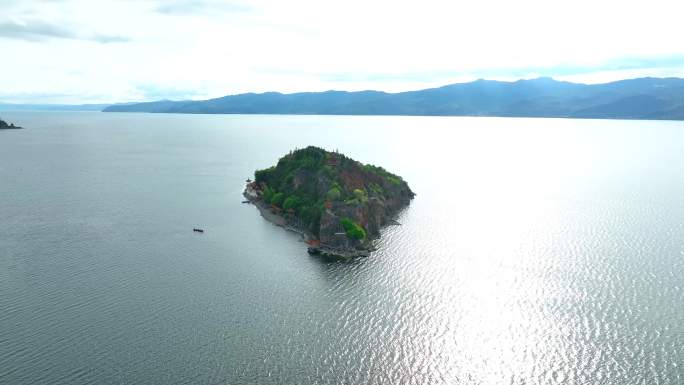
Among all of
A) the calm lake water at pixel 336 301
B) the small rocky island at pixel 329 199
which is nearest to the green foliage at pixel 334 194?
the small rocky island at pixel 329 199

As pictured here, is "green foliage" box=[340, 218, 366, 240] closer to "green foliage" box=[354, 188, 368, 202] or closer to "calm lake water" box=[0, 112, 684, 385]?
"calm lake water" box=[0, 112, 684, 385]

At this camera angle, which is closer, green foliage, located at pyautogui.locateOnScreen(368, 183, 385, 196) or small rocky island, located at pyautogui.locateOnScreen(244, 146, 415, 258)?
small rocky island, located at pyautogui.locateOnScreen(244, 146, 415, 258)

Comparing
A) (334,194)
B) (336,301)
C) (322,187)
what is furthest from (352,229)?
(336,301)

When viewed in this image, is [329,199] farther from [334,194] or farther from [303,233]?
[303,233]

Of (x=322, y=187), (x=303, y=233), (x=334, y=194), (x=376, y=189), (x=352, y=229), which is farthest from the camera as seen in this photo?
(x=376, y=189)

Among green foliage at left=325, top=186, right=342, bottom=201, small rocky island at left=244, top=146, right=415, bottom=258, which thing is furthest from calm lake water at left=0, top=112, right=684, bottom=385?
green foliage at left=325, top=186, right=342, bottom=201

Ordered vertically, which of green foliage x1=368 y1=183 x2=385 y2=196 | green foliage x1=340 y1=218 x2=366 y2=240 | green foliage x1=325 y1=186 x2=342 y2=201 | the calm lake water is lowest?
the calm lake water

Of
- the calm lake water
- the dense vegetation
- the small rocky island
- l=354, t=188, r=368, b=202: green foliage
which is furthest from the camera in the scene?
l=354, t=188, r=368, b=202: green foliage

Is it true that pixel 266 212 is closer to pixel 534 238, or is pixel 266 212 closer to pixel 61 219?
pixel 61 219

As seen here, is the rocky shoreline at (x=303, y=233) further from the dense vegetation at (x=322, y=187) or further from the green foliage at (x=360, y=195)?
the green foliage at (x=360, y=195)
